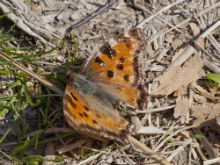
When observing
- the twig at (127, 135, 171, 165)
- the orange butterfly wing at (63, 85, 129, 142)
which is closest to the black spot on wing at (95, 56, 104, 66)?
the orange butterfly wing at (63, 85, 129, 142)

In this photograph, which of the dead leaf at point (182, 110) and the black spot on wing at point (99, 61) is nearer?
the black spot on wing at point (99, 61)

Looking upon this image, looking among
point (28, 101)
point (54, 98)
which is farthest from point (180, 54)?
point (28, 101)

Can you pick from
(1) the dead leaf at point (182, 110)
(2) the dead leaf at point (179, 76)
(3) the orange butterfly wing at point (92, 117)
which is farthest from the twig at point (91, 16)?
(1) the dead leaf at point (182, 110)

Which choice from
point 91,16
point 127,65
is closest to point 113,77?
point 127,65

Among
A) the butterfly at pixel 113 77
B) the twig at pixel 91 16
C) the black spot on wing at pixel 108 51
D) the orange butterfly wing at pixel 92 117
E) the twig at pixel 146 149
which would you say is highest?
the twig at pixel 91 16

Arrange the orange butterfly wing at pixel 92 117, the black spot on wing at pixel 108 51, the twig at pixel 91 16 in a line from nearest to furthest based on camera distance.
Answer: the orange butterfly wing at pixel 92 117, the black spot on wing at pixel 108 51, the twig at pixel 91 16

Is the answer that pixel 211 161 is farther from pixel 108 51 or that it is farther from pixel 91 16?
pixel 91 16

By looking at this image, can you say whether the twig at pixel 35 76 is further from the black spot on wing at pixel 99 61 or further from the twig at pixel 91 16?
the twig at pixel 91 16
